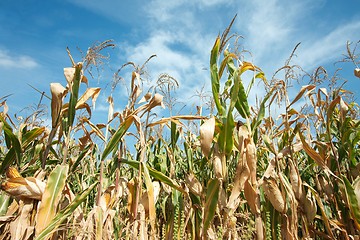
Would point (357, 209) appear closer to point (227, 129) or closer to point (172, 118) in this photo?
point (227, 129)

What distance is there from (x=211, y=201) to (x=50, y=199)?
93 centimetres

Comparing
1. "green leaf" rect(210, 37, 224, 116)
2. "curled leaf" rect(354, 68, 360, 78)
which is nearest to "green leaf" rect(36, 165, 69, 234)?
"green leaf" rect(210, 37, 224, 116)

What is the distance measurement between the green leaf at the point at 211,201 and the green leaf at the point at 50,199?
87cm

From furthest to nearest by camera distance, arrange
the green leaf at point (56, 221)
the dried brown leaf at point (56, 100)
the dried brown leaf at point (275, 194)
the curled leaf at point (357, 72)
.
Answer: the curled leaf at point (357, 72) < the dried brown leaf at point (275, 194) < the dried brown leaf at point (56, 100) < the green leaf at point (56, 221)

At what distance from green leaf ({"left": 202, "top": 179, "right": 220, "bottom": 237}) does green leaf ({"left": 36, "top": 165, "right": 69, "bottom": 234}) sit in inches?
34.1

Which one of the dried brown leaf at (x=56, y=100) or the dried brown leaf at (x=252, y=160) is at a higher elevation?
the dried brown leaf at (x=56, y=100)

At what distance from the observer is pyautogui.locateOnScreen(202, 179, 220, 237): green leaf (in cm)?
179

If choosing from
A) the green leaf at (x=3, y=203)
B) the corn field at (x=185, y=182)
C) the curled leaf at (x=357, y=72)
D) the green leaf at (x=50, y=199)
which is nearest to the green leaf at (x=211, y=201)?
the corn field at (x=185, y=182)

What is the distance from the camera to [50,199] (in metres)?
1.57

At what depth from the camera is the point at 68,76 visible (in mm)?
1795

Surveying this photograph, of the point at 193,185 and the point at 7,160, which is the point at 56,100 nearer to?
the point at 7,160

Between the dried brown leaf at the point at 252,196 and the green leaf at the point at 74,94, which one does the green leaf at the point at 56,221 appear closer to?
the green leaf at the point at 74,94

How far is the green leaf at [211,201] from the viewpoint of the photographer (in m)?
1.79

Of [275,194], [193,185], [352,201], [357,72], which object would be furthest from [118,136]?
[357,72]
